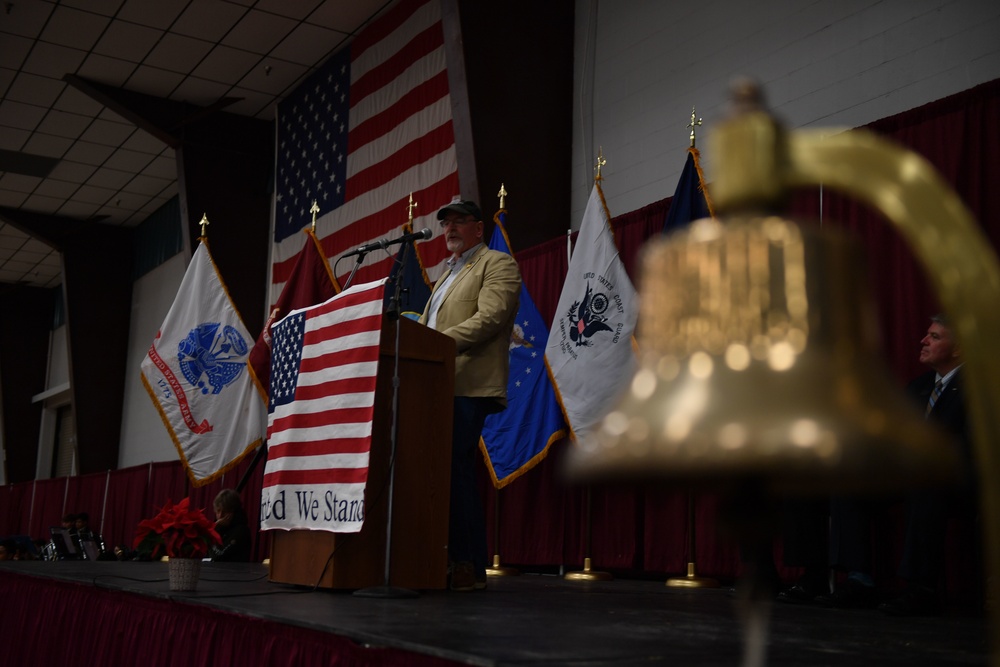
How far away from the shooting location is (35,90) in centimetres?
948

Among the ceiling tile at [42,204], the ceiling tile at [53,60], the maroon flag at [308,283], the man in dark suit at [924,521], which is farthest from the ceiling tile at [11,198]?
the man in dark suit at [924,521]

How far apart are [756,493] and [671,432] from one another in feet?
0.25

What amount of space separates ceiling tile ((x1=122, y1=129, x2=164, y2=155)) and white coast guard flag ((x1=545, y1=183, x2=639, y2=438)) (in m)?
7.14

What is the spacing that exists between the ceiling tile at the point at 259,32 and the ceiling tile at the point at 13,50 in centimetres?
178

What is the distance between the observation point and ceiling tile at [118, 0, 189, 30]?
7.89 m

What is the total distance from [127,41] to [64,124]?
227 centimetres

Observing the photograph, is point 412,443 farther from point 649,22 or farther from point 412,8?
point 412,8

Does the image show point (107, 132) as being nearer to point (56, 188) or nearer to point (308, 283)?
point (56, 188)

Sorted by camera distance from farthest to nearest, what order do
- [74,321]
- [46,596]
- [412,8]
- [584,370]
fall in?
1. [74,321]
2. [412,8]
3. [584,370]
4. [46,596]

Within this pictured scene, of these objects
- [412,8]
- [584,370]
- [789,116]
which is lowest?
[584,370]

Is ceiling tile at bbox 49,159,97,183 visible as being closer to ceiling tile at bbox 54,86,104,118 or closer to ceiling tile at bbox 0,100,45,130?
ceiling tile at bbox 0,100,45,130

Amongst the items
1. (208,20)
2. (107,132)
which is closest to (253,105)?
(208,20)

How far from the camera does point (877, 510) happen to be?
3.38m

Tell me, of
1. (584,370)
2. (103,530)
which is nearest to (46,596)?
(584,370)
